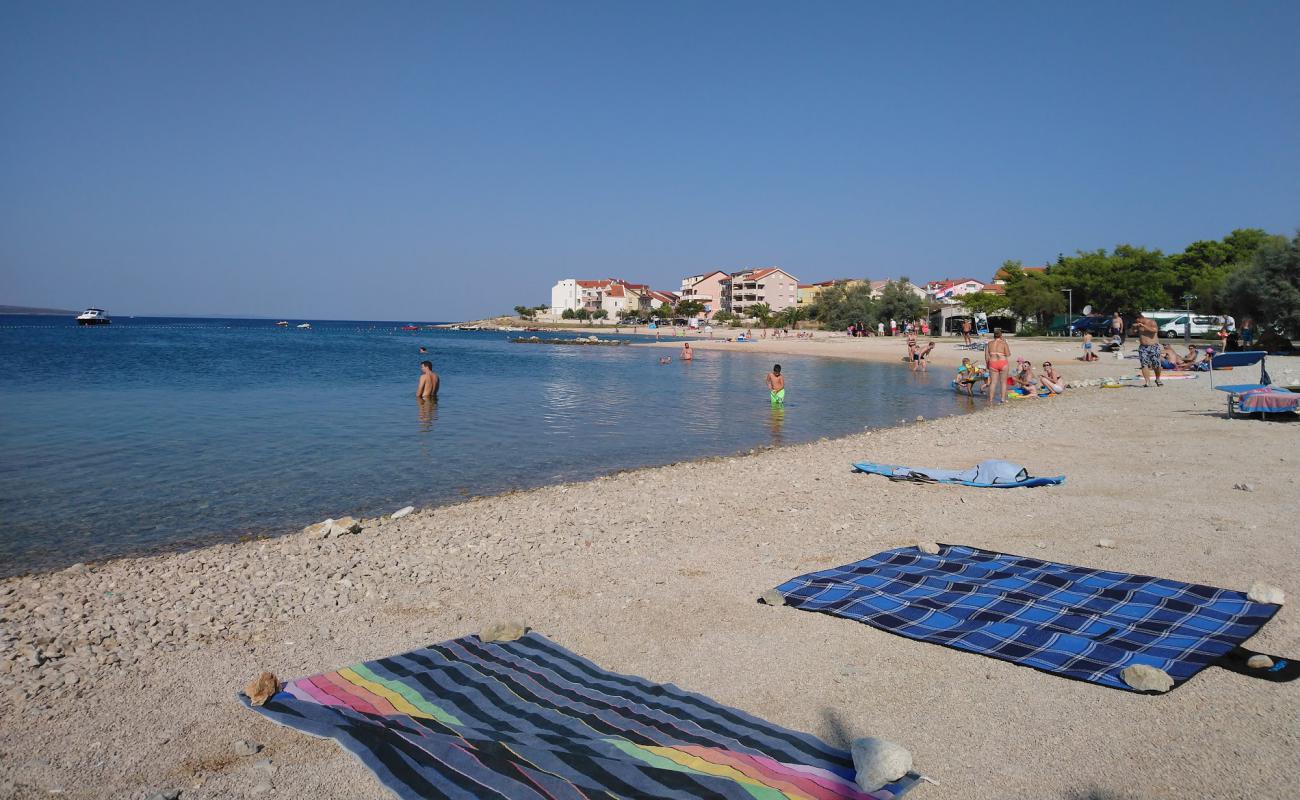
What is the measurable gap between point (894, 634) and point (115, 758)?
4.47 metres

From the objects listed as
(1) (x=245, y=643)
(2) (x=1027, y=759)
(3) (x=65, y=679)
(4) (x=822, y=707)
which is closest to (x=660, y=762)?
(4) (x=822, y=707)

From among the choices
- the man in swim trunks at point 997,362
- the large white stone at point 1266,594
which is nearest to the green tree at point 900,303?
the man in swim trunks at point 997,362

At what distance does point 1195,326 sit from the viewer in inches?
1898

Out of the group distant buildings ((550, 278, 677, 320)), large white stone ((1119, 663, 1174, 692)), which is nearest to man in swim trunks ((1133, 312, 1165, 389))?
large white stone ((1119, 663, 1174, 692))

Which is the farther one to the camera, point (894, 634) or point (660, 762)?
point (894, 634)

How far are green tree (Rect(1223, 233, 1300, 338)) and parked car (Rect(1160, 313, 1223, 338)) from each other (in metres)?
15.1

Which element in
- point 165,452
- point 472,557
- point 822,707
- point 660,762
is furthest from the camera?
point 165,452

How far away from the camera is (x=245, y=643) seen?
5.32 meters

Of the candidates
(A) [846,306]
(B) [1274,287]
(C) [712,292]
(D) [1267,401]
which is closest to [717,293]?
(C) [712,292]

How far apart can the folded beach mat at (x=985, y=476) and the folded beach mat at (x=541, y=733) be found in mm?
6730

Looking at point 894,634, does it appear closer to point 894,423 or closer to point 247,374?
point 894,423

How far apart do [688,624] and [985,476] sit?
591 centimetres

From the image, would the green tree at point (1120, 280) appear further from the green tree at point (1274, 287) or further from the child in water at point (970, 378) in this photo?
the child in water at point (970, 378)

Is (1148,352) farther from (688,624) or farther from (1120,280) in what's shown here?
(1120,280)
